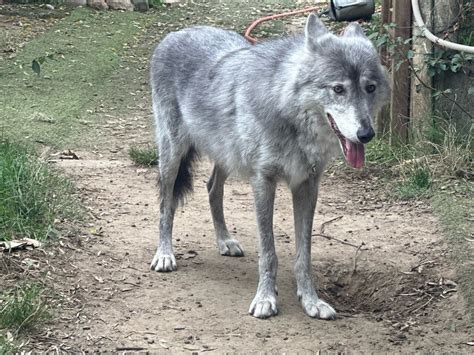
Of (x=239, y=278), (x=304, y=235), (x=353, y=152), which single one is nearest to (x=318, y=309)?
Result: (x=304, y=235)

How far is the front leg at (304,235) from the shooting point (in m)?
5.13

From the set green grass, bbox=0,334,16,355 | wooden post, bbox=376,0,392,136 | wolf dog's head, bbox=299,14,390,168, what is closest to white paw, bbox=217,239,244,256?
wolf dog's head, bbox=299,14,390,168

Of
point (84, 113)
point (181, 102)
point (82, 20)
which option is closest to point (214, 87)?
point (181, 102)

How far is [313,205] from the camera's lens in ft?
17.0

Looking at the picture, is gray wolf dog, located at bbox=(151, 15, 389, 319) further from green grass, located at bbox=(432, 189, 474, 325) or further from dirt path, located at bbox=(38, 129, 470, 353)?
green grass, located at bbox=(432, 189, 474, 325)

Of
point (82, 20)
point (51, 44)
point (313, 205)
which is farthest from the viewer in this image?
point (82, 20)

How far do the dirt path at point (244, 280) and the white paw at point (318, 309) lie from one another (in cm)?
6

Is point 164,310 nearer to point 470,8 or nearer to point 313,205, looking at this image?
point 313,205

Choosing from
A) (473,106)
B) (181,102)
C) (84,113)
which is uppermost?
(181,102)

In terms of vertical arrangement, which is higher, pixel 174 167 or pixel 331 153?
pixel 331 153

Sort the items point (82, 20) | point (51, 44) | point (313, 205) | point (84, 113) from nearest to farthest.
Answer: point (313, 205) < point (84, 113) < point (51, 44) < point (82, 20)

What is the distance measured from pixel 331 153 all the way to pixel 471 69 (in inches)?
110

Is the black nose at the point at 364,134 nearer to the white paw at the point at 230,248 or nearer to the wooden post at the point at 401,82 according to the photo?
the white paw at the point at 230,248

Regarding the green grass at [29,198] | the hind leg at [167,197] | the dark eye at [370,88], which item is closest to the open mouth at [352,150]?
the dark eye at [370,88]
